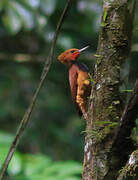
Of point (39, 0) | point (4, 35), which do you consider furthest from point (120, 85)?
point (4, 35)

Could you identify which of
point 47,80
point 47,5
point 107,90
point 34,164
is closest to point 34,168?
point 34,164

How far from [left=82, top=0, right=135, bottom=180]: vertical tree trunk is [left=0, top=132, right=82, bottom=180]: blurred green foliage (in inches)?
42.8

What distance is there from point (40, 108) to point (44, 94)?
24cm

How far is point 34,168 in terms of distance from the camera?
9.07 feet

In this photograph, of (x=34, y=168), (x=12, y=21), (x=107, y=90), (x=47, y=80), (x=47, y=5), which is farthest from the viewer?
(x=47, y=80)

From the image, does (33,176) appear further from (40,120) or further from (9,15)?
(40,120)

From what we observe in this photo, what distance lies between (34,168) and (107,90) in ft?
4.64

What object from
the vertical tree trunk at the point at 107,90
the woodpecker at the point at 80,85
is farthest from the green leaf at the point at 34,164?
the vertical tree trunk at the point at 107,90

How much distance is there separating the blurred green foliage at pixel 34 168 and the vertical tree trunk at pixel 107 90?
1.09 meters

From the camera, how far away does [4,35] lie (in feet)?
17.7

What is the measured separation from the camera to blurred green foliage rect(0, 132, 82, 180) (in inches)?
102

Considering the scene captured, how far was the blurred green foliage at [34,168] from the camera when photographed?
258cm

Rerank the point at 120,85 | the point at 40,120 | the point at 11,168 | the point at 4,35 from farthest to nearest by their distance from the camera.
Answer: the point at 40,120 → the point at 4,35 → the point at 11,168 → the point at 120,85

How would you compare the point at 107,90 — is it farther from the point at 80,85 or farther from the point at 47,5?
the point at 47,5
